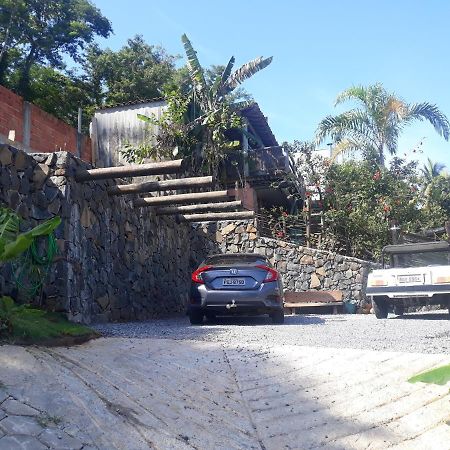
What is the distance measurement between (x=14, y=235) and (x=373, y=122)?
21.1 metres

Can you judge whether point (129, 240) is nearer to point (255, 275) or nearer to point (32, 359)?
point (255, 275)

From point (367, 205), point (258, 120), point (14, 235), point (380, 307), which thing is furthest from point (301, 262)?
point (14, 235)

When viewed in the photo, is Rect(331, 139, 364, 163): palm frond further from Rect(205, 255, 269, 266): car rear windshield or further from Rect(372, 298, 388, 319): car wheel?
Rect(205, 255, 269, 266): car rear windshield

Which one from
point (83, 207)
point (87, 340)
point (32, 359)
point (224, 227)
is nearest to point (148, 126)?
point (224, 227)

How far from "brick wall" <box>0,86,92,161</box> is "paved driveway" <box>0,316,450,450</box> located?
34.6 ft

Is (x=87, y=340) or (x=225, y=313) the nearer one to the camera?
(x=87, y=340)

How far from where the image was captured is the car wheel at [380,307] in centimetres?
1191

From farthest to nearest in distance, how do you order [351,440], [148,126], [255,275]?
[148,126], [255,275], [351,440]

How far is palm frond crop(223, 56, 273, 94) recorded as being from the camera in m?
20.5

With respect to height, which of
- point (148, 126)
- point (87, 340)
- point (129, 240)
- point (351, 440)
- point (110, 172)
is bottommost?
point (351, 440)

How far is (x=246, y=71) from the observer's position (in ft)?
67.9

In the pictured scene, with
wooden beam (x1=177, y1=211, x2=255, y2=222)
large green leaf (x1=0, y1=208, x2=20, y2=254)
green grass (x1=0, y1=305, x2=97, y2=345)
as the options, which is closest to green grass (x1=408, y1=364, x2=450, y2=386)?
green grass (x1=0, y1=305, x2=97, y2=345)

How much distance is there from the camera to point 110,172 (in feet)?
30.1

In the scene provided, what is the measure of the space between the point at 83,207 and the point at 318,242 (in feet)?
37.3
